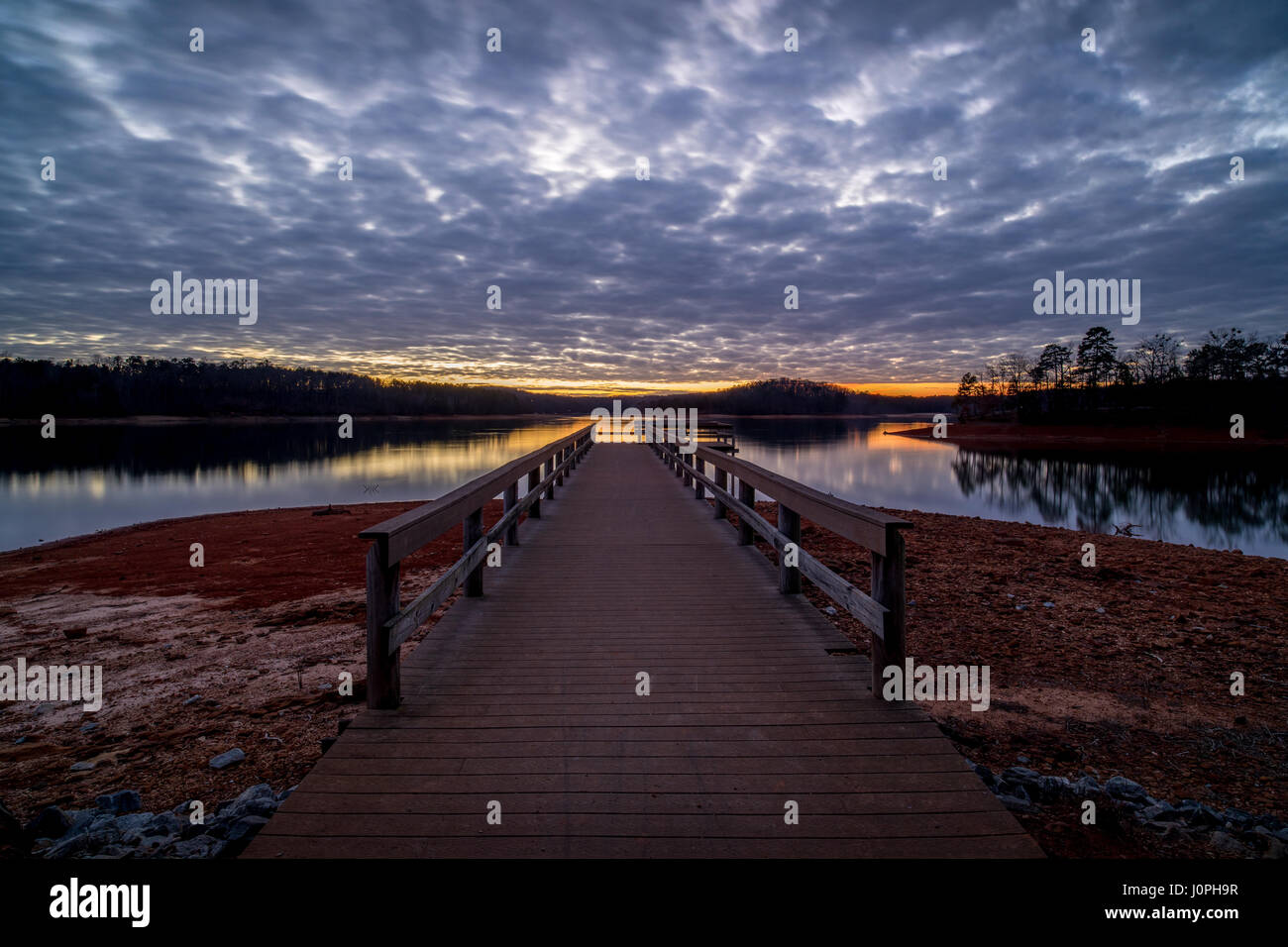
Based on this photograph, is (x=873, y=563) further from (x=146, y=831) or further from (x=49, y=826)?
(x=49, y=826)

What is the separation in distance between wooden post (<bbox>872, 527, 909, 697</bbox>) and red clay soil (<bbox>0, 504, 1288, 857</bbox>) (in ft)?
2.94

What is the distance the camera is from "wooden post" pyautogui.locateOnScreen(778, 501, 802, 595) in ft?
17.8

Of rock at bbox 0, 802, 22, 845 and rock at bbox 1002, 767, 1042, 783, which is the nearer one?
rock at bbox 0, 802, 22, 845

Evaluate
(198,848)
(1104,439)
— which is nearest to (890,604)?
(198,848)

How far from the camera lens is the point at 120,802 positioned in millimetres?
3010

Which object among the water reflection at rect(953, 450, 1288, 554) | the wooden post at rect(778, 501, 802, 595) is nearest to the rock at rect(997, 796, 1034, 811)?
the wooden post at rect(778, 501, 802, 595)

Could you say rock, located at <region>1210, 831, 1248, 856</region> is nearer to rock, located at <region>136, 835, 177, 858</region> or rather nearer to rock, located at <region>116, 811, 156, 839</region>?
rock, located at <region>136, 835, 177, 858</region>

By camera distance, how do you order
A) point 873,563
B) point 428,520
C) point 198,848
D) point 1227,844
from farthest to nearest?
point 428,520 < point 873,563 < point 1227,844 < point 198,848

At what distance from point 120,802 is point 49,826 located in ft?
1.03

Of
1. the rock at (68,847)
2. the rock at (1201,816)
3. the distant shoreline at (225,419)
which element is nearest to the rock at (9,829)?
the rock at (68,847)

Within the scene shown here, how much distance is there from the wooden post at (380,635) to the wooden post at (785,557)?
3340mm

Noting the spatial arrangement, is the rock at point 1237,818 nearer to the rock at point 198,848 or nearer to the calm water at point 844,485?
the rock at point 198,848
